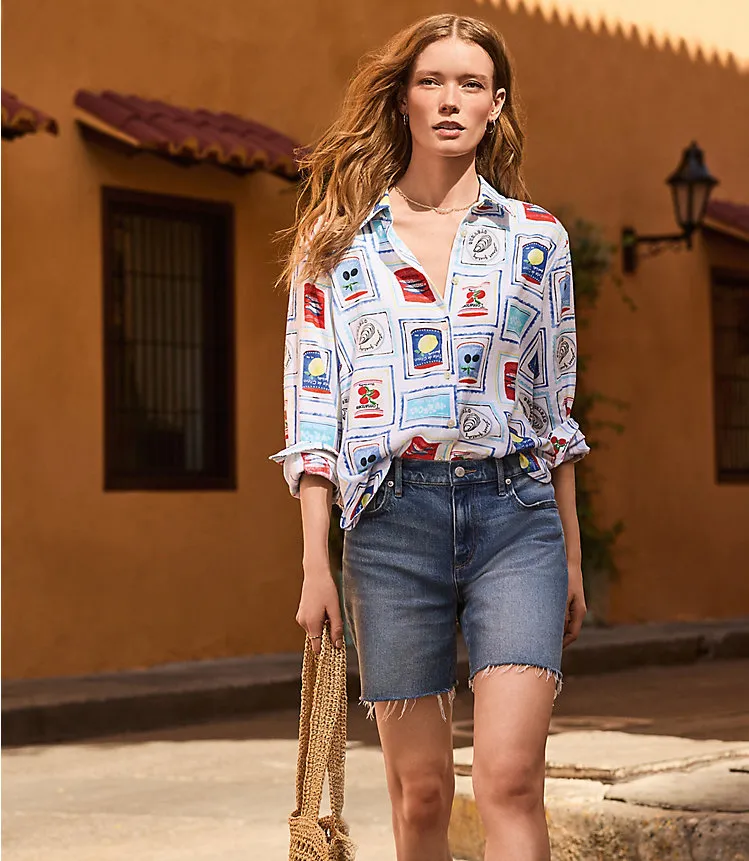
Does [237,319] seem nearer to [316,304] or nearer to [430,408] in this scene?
[316,304]

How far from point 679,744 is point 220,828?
1.53 metres

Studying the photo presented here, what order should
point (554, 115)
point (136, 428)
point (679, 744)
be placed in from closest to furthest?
point (679, 744) < point (136, 428) < point (554, 115)

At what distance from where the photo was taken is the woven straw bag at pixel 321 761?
312 cm

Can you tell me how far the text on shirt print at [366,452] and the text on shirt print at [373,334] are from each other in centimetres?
16

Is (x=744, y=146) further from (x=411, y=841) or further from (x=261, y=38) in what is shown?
(x=411, y=841)

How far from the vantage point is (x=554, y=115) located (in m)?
14.0

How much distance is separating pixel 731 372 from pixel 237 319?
5542 millimetres

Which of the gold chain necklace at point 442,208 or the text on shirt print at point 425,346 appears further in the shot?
the gold chain necklace at point 442,208

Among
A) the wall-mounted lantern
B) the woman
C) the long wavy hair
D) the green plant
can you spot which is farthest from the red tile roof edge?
the woman

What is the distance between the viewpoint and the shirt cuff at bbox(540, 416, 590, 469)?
3.34 metres

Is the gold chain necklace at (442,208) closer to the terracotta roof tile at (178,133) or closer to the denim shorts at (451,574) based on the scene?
the denim shorts at (451,574)

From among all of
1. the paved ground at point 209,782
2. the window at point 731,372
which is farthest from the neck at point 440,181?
the window at point 731,372

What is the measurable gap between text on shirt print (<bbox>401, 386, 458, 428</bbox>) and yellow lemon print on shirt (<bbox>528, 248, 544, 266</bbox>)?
311 mm

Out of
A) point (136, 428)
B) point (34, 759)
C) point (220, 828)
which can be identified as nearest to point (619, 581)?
point (136, 428)
